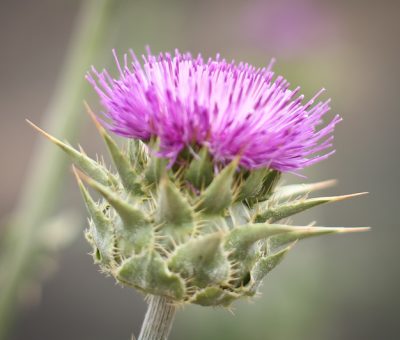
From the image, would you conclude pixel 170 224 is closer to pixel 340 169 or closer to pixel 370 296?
pixel 370 296

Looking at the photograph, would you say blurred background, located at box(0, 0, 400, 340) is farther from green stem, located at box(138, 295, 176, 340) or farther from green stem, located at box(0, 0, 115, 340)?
green stem, located at box(138, 295, 176, 340)

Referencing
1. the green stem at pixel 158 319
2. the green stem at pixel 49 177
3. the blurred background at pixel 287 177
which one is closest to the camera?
the green stem at pixel 158 319

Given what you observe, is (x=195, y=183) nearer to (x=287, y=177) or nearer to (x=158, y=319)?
(x=158, y=319)

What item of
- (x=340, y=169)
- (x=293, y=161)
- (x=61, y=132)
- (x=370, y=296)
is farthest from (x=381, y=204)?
(x=293, y=161)

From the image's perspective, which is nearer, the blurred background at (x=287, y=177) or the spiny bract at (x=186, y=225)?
the spiny bract at (x=186, y=225)

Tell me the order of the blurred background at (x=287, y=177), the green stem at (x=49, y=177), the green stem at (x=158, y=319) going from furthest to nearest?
the blurred background at (x=287, y=177), the green stem at (x=49, y=177), the green stem at (x=158, y=319)

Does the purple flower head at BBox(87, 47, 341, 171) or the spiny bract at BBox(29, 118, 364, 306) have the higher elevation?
the purple flower head at BBox(87, 47, 341, 171)

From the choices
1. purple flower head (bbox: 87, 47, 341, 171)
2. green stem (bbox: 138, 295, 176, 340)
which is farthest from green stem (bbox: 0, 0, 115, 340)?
green stem (bbox: 138, 295, 176, 340)

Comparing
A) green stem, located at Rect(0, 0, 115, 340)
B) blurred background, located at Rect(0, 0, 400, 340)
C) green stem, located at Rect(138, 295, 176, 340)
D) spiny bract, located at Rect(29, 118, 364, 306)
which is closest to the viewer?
spiny bract, located at Rect(29, 118, 364, 306)

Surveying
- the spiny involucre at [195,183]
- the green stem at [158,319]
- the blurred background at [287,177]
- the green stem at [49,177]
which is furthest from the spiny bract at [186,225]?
the green stem at [49,177]

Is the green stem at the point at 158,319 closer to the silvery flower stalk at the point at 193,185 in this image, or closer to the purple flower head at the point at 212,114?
the silvery flower stalk at the point at 193,185
